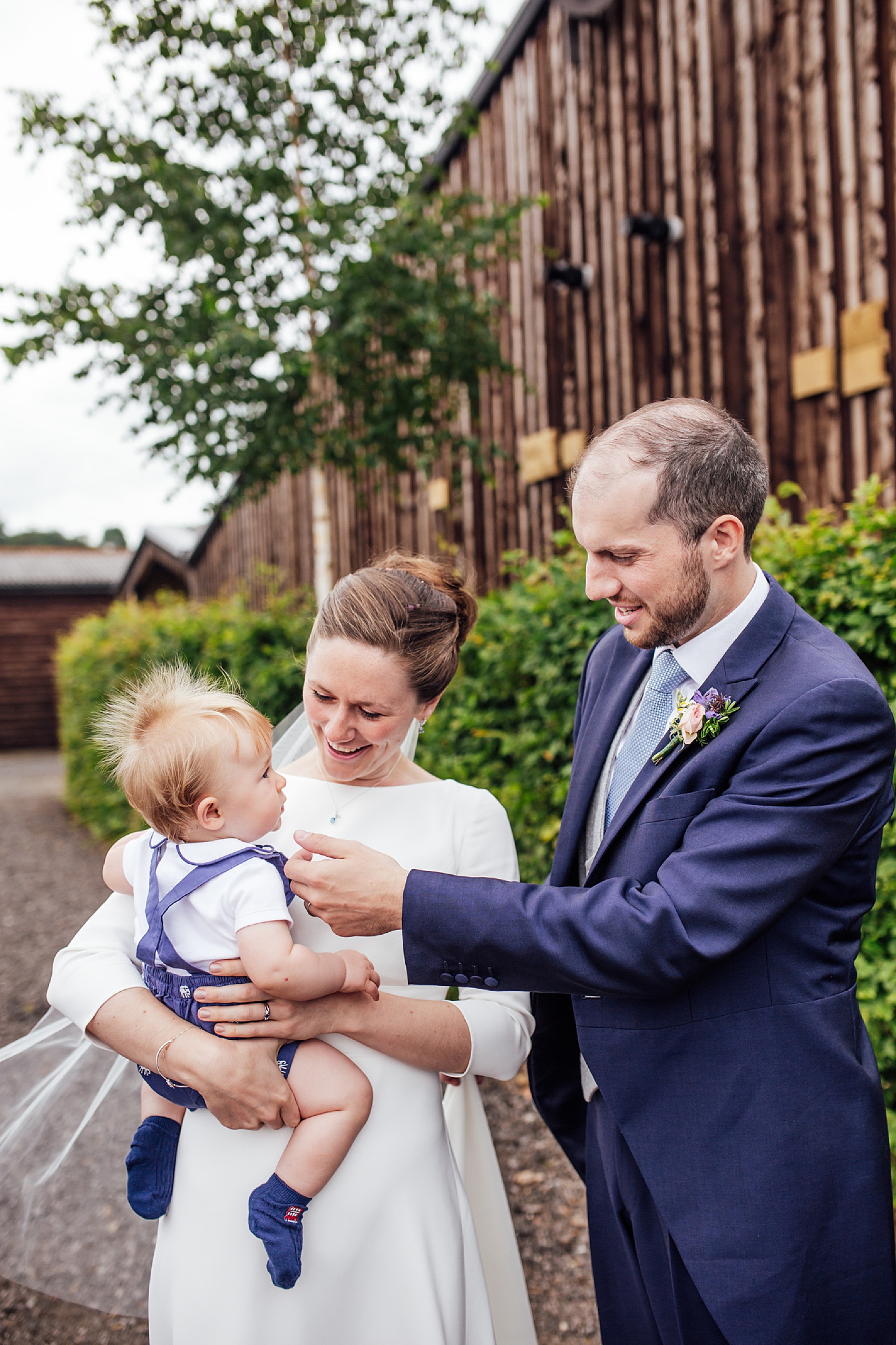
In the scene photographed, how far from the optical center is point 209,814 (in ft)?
5.57

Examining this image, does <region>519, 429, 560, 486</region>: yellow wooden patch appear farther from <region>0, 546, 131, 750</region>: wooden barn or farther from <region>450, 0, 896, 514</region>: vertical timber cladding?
<region>0, 546, 131, 750</region>: wooden barn

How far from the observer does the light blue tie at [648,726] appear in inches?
70.9

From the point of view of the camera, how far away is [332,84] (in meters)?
7.00

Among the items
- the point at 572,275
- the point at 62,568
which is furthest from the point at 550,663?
the point at 62,568

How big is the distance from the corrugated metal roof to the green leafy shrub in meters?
12.6

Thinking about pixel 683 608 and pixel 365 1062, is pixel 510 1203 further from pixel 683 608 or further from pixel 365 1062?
pixel 683 608

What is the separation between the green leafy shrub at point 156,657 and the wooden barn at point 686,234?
1115mm

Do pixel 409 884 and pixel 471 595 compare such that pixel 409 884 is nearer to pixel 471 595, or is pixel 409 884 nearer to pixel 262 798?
pixel 262 798

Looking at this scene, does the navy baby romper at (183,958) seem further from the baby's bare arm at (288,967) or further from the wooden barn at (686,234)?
the wooden barn at (686,234)

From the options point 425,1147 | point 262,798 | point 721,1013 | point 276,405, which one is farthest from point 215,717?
point 276,405

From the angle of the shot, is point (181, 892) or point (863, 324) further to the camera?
point (863, 324)

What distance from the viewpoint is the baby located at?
1.58 m

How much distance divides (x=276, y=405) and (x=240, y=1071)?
20.2 feet

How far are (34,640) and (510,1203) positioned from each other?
82.5 ft
